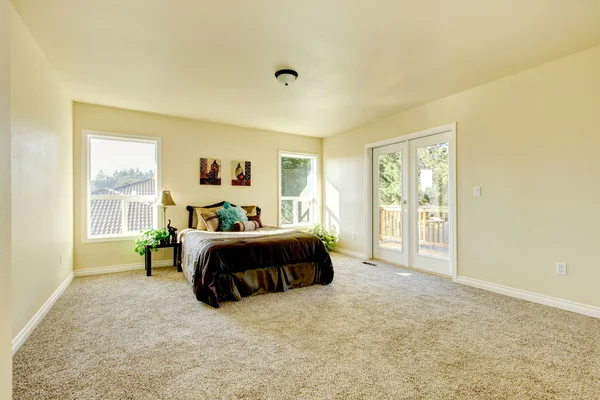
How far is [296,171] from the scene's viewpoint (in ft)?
20.0

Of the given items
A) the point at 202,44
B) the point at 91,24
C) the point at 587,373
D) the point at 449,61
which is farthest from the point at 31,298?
the point at 449,61

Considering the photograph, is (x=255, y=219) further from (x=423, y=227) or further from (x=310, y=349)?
(x=310, y=349)

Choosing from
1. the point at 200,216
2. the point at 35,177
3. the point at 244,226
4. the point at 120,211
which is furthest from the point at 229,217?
the point at 35,177

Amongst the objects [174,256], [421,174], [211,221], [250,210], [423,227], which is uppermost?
[421,174]

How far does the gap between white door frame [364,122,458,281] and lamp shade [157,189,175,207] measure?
10.7 feet

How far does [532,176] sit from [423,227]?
5.05 ft

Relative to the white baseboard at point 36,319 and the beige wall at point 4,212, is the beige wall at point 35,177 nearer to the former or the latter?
the white baseboard at point 36,319

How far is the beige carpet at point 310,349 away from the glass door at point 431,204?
3.06ft

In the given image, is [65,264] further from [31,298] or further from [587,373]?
[587,373]

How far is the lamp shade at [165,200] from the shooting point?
439 centimetres

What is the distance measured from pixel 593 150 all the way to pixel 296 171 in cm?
444

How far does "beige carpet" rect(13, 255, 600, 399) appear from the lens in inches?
63.9

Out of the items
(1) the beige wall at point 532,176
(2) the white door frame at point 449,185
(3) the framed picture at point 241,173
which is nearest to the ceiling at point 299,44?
(1) the beige wall at point 532,176

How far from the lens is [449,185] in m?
3.84
